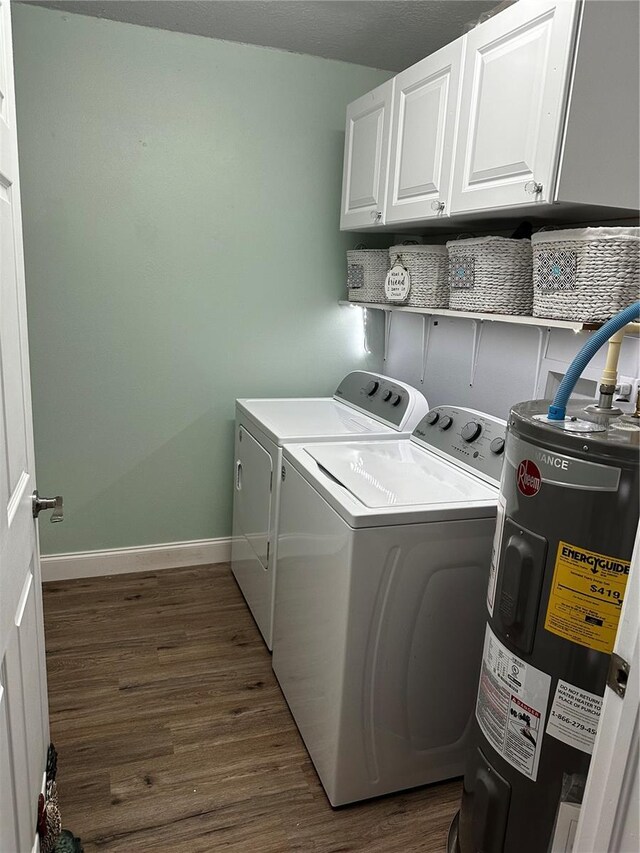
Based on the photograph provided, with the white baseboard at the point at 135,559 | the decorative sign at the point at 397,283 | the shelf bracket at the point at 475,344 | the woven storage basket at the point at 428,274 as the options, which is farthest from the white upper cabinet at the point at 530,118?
the white baseboard at the point at 135,559

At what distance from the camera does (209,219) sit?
266 centimetres

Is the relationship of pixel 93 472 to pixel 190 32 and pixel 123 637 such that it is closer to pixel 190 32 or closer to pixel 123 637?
pixel 123 637

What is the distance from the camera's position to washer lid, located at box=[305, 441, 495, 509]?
5.41 ft

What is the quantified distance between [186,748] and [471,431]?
1364 millimetres

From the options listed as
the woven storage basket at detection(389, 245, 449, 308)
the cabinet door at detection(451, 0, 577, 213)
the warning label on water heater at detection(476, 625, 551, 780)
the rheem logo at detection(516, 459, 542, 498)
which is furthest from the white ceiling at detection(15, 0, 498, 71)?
the warning label on water heater at detection(476, 625, 551, 780)

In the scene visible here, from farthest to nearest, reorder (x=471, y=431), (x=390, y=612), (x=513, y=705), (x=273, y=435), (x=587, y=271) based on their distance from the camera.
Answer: (x=273, y=435), (x=471, y=431), (x=390, y=612), (x=587, y=271), (x=513, y=705)

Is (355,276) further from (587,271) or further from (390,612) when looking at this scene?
(390,612)

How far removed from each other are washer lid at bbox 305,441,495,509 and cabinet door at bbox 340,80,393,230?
93cm

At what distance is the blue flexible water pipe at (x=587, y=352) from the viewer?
1.07m

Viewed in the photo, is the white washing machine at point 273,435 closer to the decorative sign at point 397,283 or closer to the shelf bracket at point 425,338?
the shelf bracket at point 425,338

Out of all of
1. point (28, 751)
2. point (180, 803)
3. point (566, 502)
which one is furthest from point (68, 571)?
point (566, 502)

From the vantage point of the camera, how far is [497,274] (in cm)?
182

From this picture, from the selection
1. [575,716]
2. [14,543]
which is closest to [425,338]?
[575,716]

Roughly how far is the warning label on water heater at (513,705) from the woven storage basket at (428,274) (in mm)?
1284
